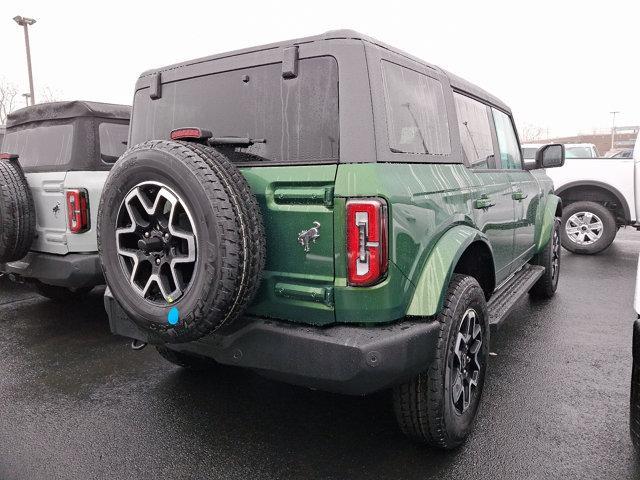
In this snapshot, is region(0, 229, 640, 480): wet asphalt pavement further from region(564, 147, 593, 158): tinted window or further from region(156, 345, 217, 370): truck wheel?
region(564, 147, 593, 158): tinted window

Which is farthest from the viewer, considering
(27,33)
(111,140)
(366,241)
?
Answer: (27,33)

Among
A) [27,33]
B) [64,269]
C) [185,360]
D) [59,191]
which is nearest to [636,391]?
[185,360]

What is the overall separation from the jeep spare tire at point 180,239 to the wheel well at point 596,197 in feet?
25.0

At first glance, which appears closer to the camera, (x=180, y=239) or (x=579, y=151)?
(x=180, y=239)

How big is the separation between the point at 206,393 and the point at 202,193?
1687mm

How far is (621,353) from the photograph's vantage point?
12.7ft

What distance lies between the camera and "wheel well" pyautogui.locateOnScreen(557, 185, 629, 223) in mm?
8078

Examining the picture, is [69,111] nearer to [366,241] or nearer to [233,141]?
[233,141]

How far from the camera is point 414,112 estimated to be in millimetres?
2549

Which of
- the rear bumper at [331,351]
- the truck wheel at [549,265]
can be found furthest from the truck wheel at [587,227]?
the rear bumper at [331,351]

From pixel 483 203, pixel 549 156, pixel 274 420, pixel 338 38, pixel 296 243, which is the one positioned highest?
pixel 338 38

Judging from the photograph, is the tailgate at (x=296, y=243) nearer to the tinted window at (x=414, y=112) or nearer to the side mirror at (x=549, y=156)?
the tinted window at (x=414, y=112)

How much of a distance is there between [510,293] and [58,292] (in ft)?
15.0

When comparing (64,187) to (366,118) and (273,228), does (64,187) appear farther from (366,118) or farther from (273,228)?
(366,118)
